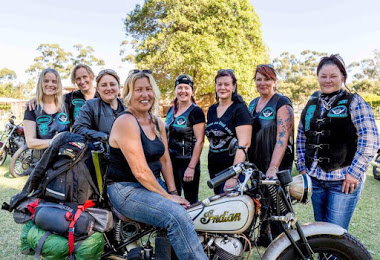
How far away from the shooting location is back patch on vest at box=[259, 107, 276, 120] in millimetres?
3121

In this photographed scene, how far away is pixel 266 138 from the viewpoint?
3152 mm

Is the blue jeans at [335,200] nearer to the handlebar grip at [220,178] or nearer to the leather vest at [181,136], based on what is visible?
the handlebar grip at [220,178]

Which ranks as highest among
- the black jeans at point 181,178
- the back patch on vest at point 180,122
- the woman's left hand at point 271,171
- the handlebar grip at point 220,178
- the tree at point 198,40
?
the tree at point 198,40

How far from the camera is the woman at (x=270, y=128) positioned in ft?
9.96

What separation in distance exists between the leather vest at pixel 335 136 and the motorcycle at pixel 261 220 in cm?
49

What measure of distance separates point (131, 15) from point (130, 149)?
2079 cm

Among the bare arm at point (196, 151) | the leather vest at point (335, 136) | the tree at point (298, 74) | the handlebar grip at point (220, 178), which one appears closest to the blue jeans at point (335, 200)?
the leather vest at point (335, 136)

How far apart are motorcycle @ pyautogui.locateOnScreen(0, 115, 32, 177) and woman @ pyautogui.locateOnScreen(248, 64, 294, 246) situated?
6.28 metres

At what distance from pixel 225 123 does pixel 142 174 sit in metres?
1.22

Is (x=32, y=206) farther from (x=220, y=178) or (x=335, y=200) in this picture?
(x=335, y=200)

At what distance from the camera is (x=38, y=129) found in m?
3.78

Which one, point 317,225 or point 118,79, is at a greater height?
point 118,79

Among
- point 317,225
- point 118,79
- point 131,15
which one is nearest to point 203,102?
point 131,15

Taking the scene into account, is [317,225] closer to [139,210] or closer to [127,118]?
[139,210]
